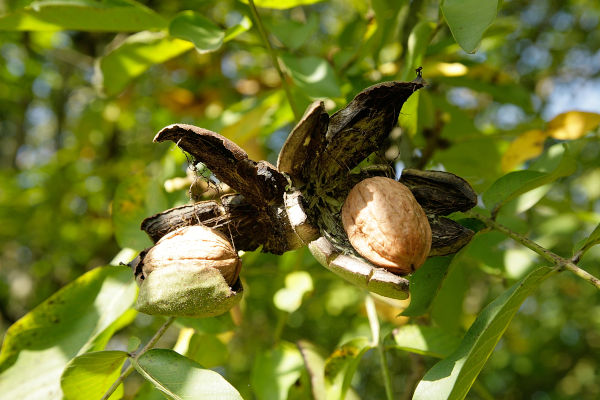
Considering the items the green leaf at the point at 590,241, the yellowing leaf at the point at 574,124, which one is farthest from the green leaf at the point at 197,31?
the yellowing leaf at the point at 574,124

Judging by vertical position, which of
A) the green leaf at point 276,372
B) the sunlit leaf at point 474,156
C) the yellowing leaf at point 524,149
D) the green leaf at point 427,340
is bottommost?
the green leaf at point 276,372

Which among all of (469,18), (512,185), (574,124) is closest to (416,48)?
(469,18)

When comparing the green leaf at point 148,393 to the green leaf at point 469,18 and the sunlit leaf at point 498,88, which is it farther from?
the sunlit leaf at point 498,88

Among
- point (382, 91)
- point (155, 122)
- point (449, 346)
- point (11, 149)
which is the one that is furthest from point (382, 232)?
point (11, 149)

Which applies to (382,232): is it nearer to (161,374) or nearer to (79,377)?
(161,374)

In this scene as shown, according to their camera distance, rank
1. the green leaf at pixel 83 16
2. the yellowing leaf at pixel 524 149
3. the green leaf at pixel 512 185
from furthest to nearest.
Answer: the yellowing leaf at pixel 524 149 < the green leaf at pixel 83 16 < the green leaf at pixel 512 185

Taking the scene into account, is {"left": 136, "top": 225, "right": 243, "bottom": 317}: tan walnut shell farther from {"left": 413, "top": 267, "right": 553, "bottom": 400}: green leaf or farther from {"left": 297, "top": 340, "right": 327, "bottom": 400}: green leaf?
{"left": 297, "top": 340, "right": 327, "bottom": 400}: green leaf
